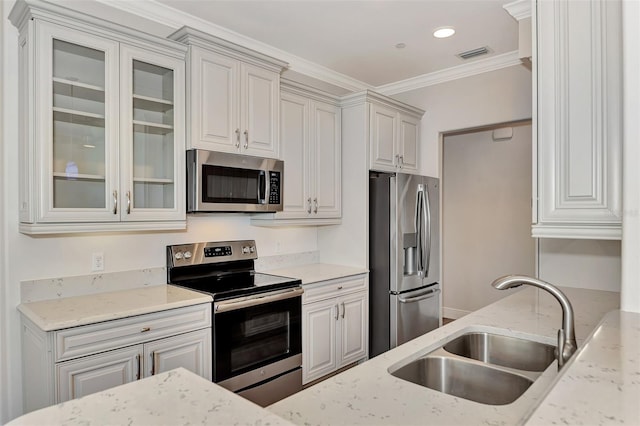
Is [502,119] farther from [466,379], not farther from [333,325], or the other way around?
[466,379]

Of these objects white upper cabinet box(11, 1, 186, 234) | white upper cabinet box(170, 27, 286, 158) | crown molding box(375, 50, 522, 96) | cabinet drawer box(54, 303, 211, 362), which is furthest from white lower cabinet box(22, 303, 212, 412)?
crown molding box(375, 50, 522, 96)

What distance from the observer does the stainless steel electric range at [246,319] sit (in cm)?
249

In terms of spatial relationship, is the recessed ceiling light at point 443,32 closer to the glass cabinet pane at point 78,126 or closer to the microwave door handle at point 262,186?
the microwave door handle at point 262,186

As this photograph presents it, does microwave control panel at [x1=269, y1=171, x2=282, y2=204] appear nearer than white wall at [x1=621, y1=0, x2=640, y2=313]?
No

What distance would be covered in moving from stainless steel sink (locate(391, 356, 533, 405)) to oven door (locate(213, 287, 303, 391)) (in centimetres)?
136

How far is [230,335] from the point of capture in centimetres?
251

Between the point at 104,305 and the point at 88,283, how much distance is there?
374 mm

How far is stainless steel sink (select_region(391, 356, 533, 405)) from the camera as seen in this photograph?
4.58 ft

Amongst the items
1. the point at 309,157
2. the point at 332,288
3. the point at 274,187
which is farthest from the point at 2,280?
the point at 309,157

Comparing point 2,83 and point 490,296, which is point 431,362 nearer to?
point 2,83

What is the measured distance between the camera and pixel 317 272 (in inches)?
134

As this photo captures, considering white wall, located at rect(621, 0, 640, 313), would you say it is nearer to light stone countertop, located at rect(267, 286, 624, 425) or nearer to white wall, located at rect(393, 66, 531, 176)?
light stone countertop, located at rect(267, 286, 624, 425)

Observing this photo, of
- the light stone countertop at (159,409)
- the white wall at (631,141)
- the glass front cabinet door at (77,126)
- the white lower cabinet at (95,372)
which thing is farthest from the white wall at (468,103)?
the light stone countertop at (159,409)

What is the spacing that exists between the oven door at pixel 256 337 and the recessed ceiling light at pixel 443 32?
217 centimetres
